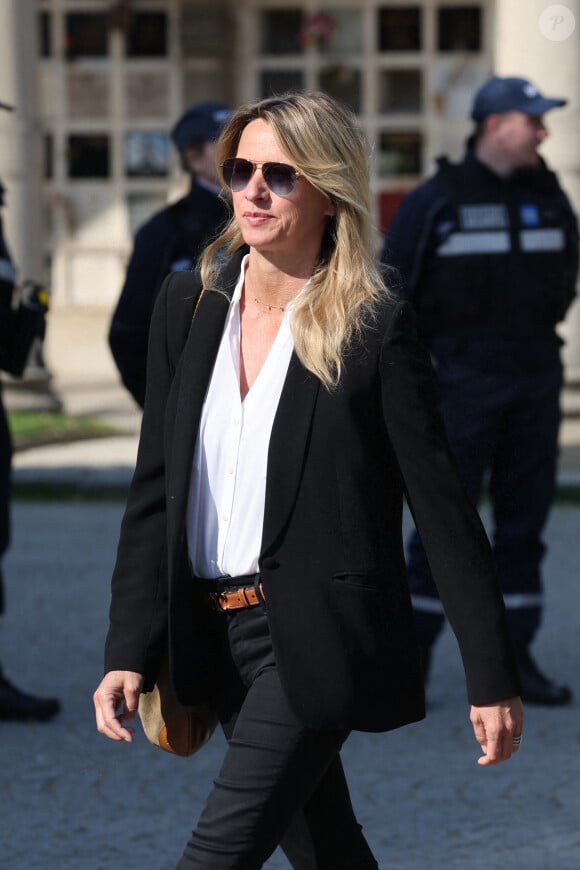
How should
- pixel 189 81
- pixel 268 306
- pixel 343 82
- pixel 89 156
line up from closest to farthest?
1. pixel 268 306
2. pixel 343 82
3. pixel 189 81
4. pixel 89 156

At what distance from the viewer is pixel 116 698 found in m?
3.22

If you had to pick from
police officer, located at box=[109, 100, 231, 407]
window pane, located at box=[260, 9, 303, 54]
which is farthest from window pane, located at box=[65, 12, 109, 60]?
police officer, located at box=[109, 100, 231, 407]

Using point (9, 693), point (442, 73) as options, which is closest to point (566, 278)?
point (9, 693)

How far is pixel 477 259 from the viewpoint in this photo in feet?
18.6

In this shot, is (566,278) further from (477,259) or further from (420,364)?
(420,364)

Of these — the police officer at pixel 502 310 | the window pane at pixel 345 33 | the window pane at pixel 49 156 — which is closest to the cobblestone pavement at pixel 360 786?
the police officer at pixel 502 310

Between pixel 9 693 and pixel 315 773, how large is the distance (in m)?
2.70

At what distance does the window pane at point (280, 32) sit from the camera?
1748 centimetres

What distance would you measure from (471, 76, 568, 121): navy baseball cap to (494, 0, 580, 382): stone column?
590cm

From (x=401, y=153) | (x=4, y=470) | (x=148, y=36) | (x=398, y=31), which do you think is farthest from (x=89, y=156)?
(x=4, y=470)

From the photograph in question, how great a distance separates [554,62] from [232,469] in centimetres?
911

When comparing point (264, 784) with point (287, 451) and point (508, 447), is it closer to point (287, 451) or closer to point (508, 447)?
point (287, 451)

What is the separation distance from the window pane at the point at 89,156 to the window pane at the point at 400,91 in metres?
2.82

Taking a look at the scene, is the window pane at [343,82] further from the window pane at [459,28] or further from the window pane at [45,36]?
the window pane at [45,36]
